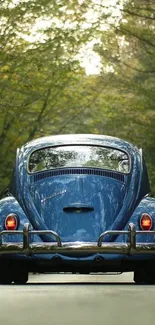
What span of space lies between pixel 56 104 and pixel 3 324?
91.6ft

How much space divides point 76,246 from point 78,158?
1.55 meters

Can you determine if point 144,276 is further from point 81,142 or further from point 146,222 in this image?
point 81,142

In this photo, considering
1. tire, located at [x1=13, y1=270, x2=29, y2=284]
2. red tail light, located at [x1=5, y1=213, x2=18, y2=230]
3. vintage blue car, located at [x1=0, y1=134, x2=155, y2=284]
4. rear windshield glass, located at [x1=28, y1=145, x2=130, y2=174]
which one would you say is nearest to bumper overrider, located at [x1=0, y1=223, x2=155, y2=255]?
vintage blue car, located at [x1=0, y1=134, x2=155, y2=284]

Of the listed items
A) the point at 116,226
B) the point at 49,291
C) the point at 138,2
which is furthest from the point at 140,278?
the point at 138,2

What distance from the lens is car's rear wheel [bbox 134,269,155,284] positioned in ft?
39.4

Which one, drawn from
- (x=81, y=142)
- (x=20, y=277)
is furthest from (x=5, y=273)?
(x=81, y=142)

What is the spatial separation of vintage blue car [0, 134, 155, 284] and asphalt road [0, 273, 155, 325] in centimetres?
44

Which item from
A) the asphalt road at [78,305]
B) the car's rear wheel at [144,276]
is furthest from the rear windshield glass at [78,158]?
the asphalt road at [78,305]

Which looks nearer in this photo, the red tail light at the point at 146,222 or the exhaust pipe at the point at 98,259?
the exhaust pipe at the point at 98,259

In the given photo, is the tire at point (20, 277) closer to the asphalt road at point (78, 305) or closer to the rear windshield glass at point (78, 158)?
the asphalt road at point (78, 305)

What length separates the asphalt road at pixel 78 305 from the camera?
23.4ft

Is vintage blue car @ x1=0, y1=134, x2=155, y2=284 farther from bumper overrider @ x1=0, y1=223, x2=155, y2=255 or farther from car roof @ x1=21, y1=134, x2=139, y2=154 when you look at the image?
car roof @ x1=21, y1=134, x2=139, y2=154

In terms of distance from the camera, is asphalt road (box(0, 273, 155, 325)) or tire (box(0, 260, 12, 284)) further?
tire (box(0, 260, 12, 284))

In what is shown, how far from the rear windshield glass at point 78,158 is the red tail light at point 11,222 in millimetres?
880
